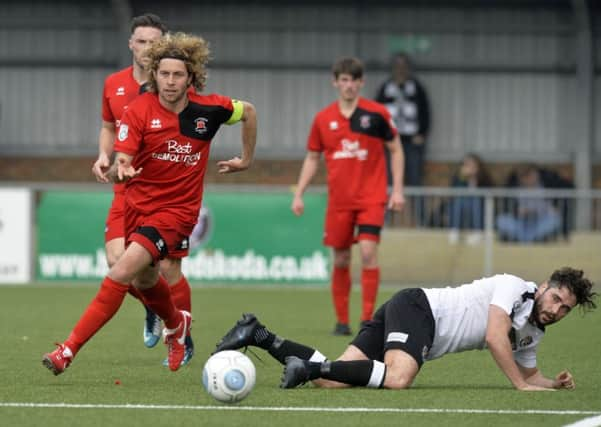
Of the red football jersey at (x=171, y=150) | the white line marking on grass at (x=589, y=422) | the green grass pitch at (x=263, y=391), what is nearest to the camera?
the white line marking on grass at (x=589, y=422)

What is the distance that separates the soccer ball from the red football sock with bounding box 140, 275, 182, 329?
1461mm

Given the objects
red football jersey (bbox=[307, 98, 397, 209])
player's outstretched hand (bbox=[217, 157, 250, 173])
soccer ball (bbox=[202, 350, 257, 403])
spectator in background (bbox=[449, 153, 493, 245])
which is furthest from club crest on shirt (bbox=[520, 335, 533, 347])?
spectator in background (bbox=[449, 153, 493, 245])

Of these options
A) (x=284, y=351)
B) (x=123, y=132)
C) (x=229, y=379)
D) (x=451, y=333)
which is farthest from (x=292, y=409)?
(x=123, y=132)

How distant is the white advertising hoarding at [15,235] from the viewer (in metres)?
16.6

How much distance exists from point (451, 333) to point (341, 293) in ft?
13.4

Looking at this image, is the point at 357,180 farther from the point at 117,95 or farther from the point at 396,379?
the point at 396,379

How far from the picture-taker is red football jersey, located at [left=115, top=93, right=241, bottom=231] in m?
7.82

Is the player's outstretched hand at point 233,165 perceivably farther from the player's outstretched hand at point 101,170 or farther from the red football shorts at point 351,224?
the red football shorts at point 351,224

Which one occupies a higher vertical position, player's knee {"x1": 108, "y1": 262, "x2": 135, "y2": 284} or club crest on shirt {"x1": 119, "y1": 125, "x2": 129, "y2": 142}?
club crest on shirt {"x1": 119, "y1": 125, "x2": 129, "y2": 142}

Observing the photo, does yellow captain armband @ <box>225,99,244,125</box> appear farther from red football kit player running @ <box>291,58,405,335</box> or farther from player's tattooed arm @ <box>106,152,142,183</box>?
red football kit player running @ <box>291,58,405,335</box>

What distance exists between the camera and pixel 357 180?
38.0 ft

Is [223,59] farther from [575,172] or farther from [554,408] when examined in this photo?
[554,408]

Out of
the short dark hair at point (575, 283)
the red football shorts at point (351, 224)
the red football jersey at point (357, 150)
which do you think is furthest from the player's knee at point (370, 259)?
the short dark hair at point (575, 283)

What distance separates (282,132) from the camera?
22.8 metres
